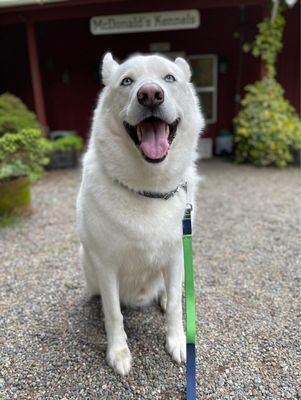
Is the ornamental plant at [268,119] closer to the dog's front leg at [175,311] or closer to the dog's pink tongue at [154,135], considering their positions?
the dog's front leg at [175,311]

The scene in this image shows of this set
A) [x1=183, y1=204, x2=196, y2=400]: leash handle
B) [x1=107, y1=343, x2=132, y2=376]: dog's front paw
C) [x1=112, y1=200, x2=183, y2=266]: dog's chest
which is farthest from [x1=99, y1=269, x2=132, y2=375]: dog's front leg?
[x1=183, y1=204, x2=196, y2=400]: leash handle

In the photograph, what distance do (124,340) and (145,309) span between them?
1.44ft

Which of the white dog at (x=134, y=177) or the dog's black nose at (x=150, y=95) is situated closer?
the dog's black nose at (x=150, y=95)

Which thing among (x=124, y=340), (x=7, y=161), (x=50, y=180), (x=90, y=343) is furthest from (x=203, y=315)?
(x=50, y=180)

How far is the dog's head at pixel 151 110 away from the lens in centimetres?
162

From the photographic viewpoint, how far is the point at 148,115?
1619mm

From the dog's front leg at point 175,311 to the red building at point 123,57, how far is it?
5732mm

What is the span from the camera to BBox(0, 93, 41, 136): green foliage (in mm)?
5543

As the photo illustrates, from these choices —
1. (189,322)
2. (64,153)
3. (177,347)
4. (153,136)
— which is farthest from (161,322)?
(64,153)

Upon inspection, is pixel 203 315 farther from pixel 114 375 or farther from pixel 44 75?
pixel 44 75

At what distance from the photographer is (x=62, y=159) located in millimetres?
6840

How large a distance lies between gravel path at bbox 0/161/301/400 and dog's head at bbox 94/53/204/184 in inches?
45.6

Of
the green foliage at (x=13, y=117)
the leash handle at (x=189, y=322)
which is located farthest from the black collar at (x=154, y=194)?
the green foliage at (x=13, y=117)

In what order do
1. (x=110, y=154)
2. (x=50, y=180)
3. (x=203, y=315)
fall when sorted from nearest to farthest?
(x=110, y=154)
(x=203, y=315)
(x=50, y=180)
